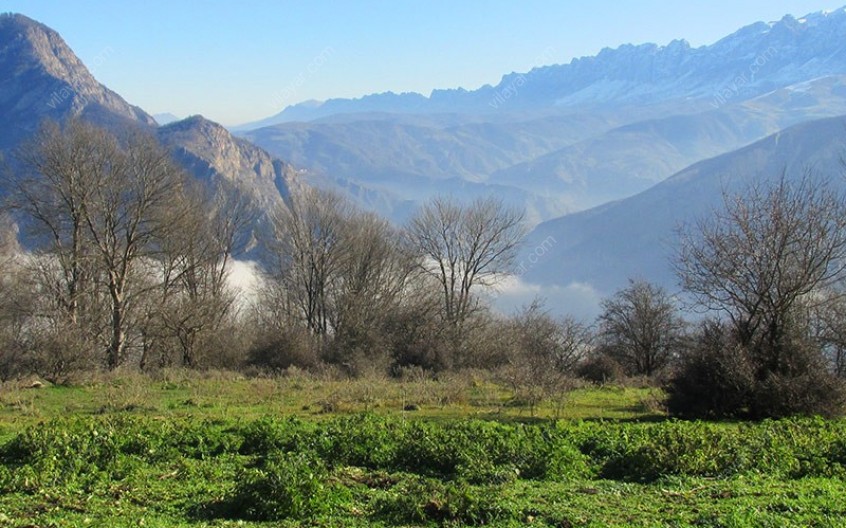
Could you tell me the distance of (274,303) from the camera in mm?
58156

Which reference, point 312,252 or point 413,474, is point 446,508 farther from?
point 312,252

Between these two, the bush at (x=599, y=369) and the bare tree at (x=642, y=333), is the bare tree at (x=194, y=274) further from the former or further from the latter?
the bare tree at (x=642, y=333)

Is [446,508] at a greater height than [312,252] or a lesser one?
lesser

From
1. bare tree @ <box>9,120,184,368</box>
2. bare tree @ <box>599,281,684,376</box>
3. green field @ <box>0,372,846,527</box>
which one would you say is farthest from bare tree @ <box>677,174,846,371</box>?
bare tree @ <box>9,120,184,368</box>

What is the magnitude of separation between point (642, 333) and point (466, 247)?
15.7 meters

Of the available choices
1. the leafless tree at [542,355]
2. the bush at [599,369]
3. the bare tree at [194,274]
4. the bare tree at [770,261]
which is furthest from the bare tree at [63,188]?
the bare tree at [770,261]

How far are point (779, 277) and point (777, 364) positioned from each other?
8.55 feet

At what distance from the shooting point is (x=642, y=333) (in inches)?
1673

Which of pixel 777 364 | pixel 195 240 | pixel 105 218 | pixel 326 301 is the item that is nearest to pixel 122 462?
pixel 777 364

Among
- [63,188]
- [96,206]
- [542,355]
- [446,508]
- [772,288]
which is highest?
[63,188]

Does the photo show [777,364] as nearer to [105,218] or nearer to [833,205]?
[833,205]

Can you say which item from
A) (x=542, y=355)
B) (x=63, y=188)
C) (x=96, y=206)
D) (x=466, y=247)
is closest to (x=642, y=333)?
(x=542, y=355)

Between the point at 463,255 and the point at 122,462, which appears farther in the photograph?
the point at 463,255

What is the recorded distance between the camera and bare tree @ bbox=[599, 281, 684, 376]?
41.7m
